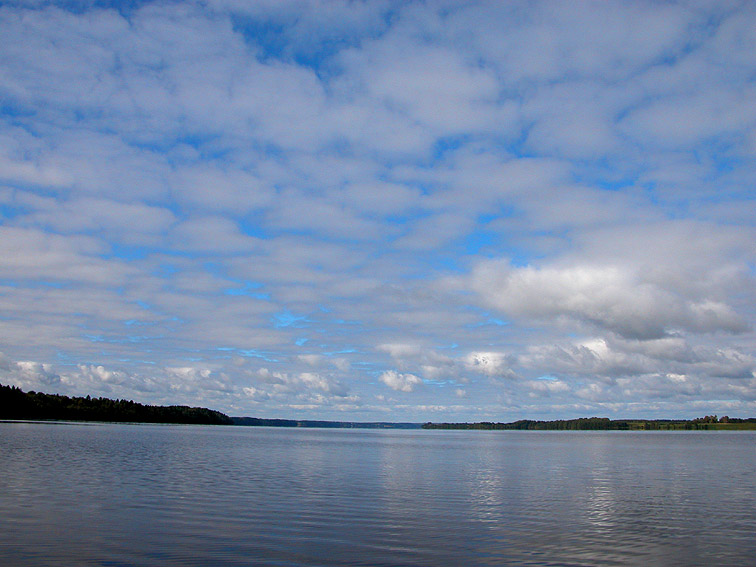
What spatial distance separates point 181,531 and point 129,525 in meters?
2.44

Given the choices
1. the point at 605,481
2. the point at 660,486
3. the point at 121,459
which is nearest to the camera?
the point at 660,486

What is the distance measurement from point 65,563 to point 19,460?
37.1 metres

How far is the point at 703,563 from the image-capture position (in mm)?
19016

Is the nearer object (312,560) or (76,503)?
(312,560)

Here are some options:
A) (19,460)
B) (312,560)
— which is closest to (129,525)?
(312,560)

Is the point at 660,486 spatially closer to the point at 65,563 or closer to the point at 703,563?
the point at 703,563

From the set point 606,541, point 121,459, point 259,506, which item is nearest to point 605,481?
point 606,541

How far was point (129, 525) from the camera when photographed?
2336 centimetres

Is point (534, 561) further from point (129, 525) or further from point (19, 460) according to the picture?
point (19, 460)

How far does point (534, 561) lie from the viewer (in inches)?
740

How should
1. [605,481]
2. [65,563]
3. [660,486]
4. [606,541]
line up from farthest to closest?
[605,481], [660,486], [606,541], [65,563]

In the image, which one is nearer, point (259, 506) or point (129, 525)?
point (129, 525)

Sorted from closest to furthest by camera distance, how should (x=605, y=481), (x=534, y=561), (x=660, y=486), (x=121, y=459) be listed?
(x=534, y=561) < (x=660, y=486) < (x=605, y=481) < (x=121, y=459)

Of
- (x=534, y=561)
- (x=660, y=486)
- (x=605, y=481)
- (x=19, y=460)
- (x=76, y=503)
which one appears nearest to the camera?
(x=534, y=561)
